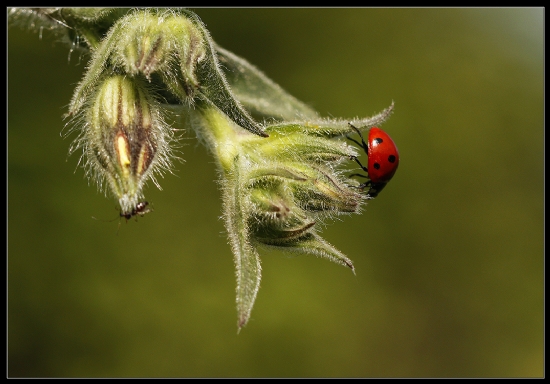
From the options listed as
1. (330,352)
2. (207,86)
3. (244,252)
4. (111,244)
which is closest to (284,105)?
(207,86)

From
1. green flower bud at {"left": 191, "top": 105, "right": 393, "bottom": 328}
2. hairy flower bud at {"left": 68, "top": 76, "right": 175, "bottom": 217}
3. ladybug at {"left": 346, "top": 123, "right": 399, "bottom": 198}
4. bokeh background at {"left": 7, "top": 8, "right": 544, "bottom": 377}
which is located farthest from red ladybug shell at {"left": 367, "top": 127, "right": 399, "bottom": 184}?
bokeh background at {"left": 7, "top": 8, "right": 544, "bottom": 377}

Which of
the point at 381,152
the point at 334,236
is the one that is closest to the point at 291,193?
the point at 381,152

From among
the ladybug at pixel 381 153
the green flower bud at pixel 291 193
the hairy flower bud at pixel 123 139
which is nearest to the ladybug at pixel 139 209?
the hairy flower bud at pixel 123 139

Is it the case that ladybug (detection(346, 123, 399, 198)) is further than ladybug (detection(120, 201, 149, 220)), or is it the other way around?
ladybug (detection(346, 123, 399, 198))

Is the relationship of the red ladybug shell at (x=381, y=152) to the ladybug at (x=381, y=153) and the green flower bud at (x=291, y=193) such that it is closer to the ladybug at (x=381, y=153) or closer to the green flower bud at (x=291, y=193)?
the ladybug at (x=381, y=153)

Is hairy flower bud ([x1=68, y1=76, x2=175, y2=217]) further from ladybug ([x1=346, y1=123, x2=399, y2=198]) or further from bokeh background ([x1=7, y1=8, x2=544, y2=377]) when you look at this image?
bokeh background ([x1=7, y1=8, x2=544, y2=377])

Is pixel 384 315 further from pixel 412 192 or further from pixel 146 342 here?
pixel 146 342

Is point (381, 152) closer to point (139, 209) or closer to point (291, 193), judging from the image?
point (291, 193)
